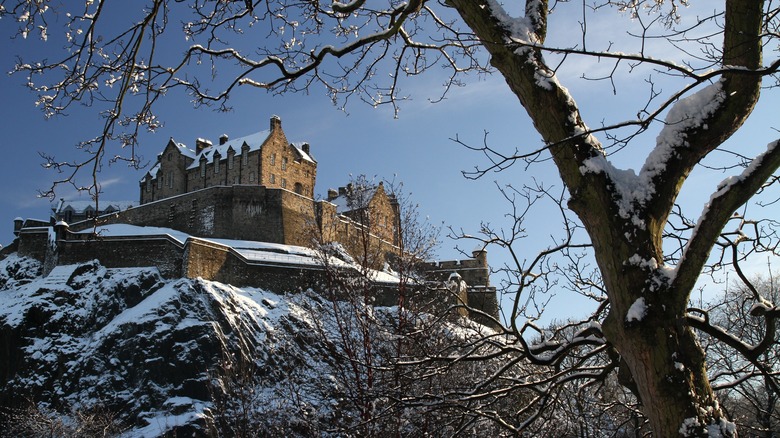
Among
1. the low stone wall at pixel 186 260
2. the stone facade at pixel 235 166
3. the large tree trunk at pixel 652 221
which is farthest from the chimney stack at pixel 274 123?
the large tree trunk at pixel 652 221

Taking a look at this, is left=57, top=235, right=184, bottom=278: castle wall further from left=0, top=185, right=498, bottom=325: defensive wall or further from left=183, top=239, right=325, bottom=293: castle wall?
left=183, top=239, right=325, bottom=293: castle wall

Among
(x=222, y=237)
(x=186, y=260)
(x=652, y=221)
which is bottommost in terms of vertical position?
(x=652, y=221)

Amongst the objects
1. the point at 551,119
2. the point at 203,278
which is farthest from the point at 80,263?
the point at 551,119

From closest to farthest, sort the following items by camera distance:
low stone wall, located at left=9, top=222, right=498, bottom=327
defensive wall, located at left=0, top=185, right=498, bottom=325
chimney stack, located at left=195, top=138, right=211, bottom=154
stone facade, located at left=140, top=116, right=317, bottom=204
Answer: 1. low stone wall, located at left=9, top=222, right=498, bottom=327
2. defensive wall, located at left=0, top=185, right=498, bottom=325
3. stone facade, located at left=140, top=116, right=317, bottom=204
4. chimney stack, located at left=195, top=138, right=211, bottom=154

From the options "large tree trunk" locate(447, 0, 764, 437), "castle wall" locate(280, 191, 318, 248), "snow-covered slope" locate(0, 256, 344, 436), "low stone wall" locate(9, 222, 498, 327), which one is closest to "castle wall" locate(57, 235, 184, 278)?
"low stone wall" locate(9, 222, 498, 327)

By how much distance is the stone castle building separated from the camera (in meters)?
29.5

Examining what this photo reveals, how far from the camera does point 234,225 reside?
121ft

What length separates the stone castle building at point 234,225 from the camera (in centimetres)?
2948

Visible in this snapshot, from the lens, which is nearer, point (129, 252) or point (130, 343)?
point (130, 343)

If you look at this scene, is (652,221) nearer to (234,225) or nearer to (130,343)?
(130,343)

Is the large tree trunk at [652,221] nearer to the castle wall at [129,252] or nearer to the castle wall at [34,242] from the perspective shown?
the castle wall at [129,252]

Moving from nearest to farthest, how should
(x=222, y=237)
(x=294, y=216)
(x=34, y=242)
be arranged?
(x=34, y=242)
(x=222, y=237)
(x=294, y=216)

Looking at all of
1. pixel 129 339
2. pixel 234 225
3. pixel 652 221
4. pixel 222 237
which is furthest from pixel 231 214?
pixel 652 221

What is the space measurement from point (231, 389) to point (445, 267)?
24.5 metres
